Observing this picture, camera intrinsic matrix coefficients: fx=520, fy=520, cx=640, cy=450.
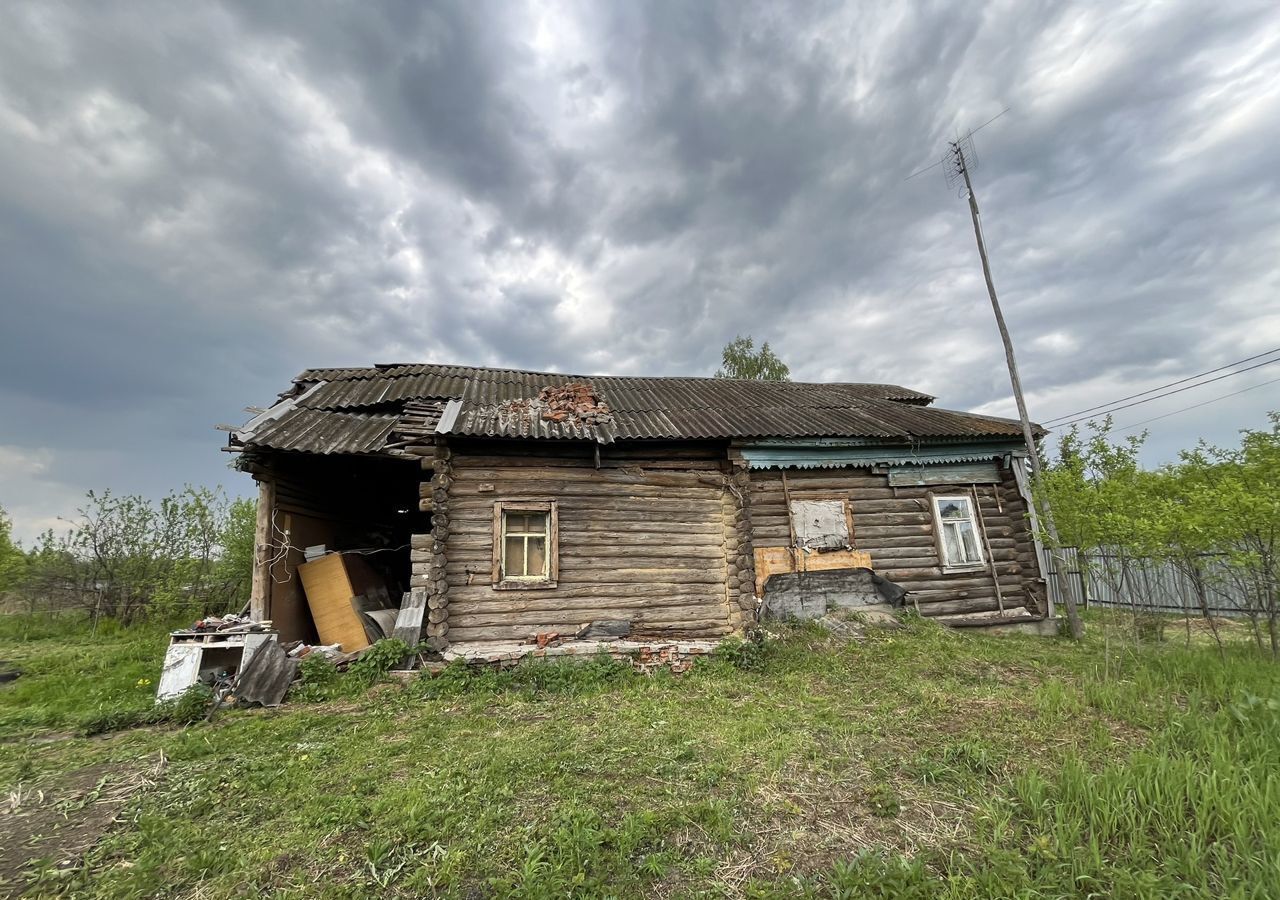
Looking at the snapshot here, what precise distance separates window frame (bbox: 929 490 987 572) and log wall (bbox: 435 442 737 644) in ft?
14.2

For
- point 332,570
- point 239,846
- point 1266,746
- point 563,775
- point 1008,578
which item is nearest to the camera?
point 239,846

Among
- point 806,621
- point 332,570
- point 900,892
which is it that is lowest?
point 900,892

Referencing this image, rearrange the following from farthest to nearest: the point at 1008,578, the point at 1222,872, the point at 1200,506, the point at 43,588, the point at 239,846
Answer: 1. the point at 43,588
2. the point at 1008,578
3. the point at 1200,506
4. the point at 239,846
5. the point at 1222,872

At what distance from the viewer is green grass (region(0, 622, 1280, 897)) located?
10.2 feet

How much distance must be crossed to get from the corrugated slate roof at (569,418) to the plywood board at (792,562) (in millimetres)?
2217

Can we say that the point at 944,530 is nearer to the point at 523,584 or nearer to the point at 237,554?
the point at 523,584

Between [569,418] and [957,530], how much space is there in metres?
8.28

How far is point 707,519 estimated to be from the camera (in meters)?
9.34

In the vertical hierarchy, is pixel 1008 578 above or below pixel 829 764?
above

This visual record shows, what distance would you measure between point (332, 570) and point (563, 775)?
6.55 m

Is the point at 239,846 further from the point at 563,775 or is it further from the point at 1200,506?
the point at 1200,506

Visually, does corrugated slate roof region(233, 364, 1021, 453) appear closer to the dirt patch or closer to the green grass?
the green grass

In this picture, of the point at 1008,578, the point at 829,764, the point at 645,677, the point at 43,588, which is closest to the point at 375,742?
the point at 645,677

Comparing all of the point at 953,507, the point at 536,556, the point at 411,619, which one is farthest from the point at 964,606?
the point at 411,619
